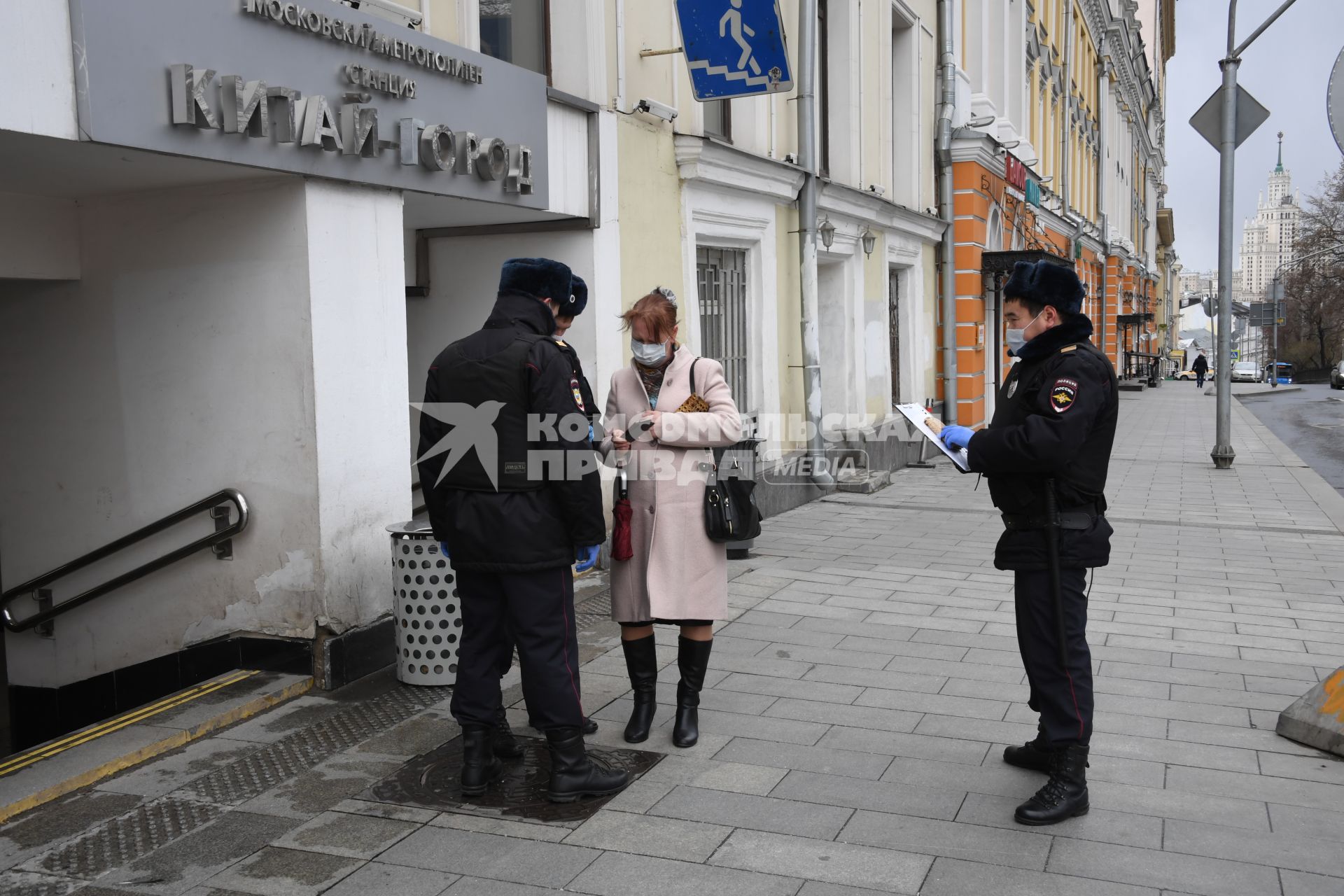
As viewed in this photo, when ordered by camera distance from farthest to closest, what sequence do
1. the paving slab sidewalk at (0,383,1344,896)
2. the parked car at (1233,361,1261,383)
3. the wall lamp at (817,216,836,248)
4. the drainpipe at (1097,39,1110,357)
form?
the parked car at (1233,361,1261,383)
the drainpipe at (1097,39,1110,357)
the wall lamp at (817,216,836,248)
the paving slab sidewalk at (0,383,1344,896)

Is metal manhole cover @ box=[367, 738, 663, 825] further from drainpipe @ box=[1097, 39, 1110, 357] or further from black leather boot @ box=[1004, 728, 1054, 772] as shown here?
drainpipe @ box=[1097, 39, 1110, 357]

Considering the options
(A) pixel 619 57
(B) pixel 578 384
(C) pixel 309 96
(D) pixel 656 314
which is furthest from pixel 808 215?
(B) pixel 578 384

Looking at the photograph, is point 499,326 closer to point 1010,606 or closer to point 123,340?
point 123,340

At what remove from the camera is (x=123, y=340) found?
19.4 ft

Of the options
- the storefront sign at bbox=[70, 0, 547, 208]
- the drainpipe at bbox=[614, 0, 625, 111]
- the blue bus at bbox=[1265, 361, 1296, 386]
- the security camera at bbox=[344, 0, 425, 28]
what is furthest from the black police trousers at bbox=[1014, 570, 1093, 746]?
the blue bus at bbox=[1265, 361, 1296, 386]

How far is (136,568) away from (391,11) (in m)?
3.16

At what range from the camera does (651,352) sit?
4.59 meters

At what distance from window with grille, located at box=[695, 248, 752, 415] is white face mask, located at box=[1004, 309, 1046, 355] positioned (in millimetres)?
5879

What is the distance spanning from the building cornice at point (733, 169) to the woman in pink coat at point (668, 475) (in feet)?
15.6

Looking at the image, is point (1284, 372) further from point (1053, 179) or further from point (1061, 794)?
point (1061, 794)

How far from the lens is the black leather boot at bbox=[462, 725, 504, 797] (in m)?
4.19

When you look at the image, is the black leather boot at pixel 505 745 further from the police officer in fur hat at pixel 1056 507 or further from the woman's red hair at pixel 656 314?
the police officer in fur hat at pixel 1056 507

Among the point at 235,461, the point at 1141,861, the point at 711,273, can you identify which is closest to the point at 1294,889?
the point at 1141,861

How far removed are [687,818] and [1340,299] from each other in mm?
61174
